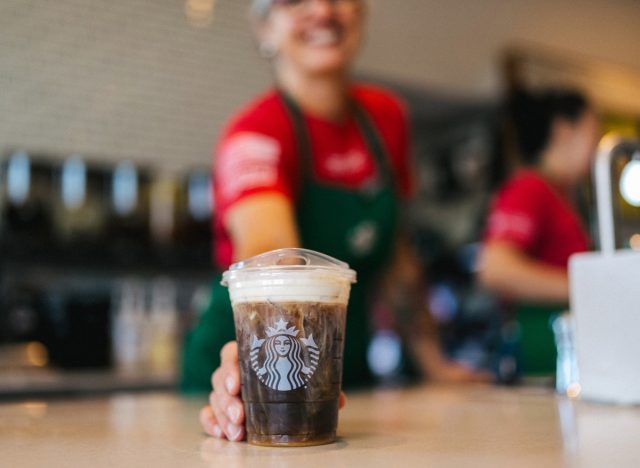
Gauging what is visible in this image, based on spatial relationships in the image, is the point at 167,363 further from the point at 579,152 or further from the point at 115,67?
the point at 579,152

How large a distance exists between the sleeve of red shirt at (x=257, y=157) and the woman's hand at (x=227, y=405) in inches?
24.1

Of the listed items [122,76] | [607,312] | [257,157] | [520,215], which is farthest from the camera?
[122,76]

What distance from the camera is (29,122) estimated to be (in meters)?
3.37

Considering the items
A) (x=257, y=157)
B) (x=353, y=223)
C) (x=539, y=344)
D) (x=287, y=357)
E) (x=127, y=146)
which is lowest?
(x=539, y=344)

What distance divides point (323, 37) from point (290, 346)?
3.45 ft

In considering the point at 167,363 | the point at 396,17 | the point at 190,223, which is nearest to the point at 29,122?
the point at 190,223

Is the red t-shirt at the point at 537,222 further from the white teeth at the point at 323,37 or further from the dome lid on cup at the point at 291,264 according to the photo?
the dome lid on cup at the point at 291,264

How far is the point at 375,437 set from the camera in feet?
2.59

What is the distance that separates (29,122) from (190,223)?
0.88 m

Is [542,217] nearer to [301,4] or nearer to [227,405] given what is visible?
[301,4]

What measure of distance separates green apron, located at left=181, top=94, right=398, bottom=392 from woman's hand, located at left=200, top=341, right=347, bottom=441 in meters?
0.70

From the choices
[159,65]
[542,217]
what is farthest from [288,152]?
[159,65]

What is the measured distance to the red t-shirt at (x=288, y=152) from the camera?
1437mm

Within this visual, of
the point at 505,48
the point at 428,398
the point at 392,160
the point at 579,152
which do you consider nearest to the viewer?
the point at 428,398
